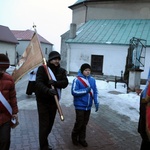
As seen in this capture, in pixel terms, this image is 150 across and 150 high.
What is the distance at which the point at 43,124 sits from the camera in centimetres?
398

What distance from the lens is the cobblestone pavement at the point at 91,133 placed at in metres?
4.66

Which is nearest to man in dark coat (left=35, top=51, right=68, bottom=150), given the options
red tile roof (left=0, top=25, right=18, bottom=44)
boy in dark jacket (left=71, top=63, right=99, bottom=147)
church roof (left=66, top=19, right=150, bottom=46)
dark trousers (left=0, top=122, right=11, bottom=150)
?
boy in dark jacket (left=71, top=63, right=99, bottom=147)

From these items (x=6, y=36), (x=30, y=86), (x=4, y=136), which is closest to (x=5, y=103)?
(x=4, y=136)

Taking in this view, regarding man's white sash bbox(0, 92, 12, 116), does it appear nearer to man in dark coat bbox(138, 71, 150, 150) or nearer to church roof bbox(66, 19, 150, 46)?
man in dark coat bbox(138, 71, 150, 150)

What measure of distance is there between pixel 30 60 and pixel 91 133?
2.39 m

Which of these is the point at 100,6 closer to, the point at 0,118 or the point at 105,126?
the point at 105,126

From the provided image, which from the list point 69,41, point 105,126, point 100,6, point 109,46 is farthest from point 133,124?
point 100,6

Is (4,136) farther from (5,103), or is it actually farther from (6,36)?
(6,36)

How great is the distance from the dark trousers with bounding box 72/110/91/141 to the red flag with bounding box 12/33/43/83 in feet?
4.14

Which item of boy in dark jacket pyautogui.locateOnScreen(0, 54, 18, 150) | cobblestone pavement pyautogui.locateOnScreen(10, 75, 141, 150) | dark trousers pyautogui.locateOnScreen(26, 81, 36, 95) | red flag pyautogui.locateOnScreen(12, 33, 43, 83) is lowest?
cobblestone pavement pyautogui.locateOnScreen(10, 75, 141, 150)

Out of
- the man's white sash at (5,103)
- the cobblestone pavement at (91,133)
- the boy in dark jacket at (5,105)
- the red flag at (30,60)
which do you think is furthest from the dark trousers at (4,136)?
the cobblestone pavement at (91,133)

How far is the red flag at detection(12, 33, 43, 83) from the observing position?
409 centimetres

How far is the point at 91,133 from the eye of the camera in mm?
5473

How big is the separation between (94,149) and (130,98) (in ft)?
21.1
